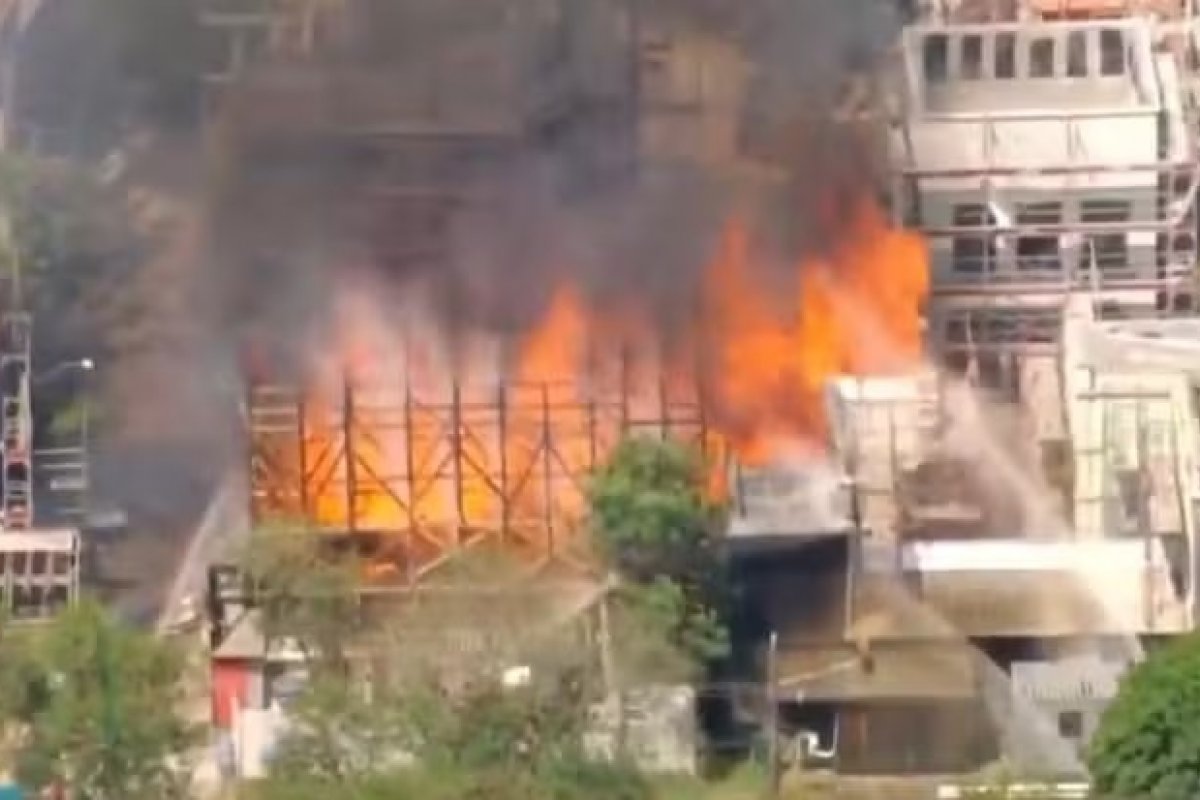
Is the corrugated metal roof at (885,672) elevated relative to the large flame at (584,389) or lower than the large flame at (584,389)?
lower

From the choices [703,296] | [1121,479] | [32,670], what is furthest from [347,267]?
[32,670]

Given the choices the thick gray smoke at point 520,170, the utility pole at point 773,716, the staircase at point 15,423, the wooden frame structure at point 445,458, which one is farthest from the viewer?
the thick gray smoke at point 520,170

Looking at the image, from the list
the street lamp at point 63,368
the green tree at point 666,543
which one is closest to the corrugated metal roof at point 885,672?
the green tree at point 666,543

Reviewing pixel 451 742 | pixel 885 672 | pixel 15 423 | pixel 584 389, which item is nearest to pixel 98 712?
pixel 451 742

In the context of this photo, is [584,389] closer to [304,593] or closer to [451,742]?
[304,593]

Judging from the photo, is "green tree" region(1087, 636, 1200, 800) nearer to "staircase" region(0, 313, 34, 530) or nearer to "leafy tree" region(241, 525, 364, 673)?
"leafy tree" region(241, 525, 364, 673)

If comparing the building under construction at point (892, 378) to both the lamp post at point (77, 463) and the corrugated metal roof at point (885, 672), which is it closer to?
the corrugated metal roof at point (885, 672)

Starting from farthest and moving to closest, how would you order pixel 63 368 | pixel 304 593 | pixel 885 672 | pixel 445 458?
pixel 63 368, pixel 445 458, pixel 885 672, pixel 304 593
